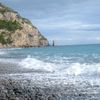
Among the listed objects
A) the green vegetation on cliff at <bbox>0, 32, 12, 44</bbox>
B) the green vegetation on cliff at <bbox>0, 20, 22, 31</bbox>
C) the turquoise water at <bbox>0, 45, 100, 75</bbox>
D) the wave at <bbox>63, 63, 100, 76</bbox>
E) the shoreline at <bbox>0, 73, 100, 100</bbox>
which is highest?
the green vegetation on cliff at <bbox>0, 20, 22, 31</bbox>

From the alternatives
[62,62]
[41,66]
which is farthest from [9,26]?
[41,66]

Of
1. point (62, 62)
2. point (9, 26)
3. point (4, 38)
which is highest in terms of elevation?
point (9, 26)

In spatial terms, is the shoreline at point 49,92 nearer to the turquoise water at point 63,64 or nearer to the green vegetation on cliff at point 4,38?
the turquoise water at point 63,64

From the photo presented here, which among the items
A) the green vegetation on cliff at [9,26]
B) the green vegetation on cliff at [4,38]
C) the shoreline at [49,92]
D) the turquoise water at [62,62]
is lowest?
the turquoise water at [62,62]

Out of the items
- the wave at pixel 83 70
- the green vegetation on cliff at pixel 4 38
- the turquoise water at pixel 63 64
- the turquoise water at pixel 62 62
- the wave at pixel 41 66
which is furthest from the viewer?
the green vegetation on cliff at pixel 4 38

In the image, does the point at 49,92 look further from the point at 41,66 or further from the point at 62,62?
the point at 62,62

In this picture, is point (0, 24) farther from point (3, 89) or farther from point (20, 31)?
point (3, 89)

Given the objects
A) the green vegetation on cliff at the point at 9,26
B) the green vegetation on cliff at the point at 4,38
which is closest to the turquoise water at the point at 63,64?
the green vegetation on cliff at the point at 4,38

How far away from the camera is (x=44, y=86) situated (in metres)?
23.6

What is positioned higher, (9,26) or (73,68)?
(9,26)

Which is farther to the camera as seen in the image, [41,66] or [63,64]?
[63,64]

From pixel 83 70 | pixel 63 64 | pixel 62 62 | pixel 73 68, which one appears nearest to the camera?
pixel 83 70

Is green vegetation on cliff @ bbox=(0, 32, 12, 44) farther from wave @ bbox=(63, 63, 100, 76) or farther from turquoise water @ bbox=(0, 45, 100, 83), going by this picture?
wave @ bbox=(63, 63, 100, 76)

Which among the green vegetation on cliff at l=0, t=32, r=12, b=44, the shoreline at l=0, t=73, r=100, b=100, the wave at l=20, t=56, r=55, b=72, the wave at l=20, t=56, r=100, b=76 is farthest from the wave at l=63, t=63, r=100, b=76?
the green vegetation on cliff at l=0, t=32, r=12, b=44
